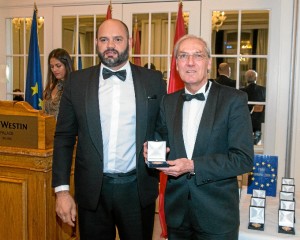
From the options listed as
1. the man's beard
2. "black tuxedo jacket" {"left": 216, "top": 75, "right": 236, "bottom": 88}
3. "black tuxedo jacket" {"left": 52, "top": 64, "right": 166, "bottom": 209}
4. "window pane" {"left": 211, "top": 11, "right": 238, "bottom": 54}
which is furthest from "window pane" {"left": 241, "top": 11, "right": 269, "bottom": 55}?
the man's beard

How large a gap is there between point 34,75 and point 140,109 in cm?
288

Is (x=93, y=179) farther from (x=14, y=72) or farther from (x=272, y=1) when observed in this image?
(x=14, y=72)

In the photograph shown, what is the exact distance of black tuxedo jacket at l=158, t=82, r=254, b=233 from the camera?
1.41 metres

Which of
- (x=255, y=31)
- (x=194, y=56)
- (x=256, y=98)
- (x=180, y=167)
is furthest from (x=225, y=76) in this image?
(x=180, y=167)

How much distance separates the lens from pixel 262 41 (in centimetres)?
364

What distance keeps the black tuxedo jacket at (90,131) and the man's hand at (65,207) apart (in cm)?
5

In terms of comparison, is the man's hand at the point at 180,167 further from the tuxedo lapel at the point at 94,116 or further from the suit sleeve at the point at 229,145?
the tuxedo lapel at the point at 94,116

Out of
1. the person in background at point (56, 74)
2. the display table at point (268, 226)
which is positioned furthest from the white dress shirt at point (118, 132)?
the person in background at point (56, 74)

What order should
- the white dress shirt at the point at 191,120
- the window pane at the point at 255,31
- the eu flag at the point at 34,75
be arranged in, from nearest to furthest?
the white dress shirt at the point at 191,120 → the window pane at the point at 255,31 → the eu flag at the point at 34,75

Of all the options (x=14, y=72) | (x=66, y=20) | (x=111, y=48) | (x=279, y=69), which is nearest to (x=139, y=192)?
(x=111, y=48)

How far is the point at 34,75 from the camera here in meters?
4.21

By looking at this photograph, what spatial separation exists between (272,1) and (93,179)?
2766 mm

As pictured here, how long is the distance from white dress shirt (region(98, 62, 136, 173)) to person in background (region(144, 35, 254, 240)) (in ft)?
0.73

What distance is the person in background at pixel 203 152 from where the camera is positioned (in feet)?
4.64
